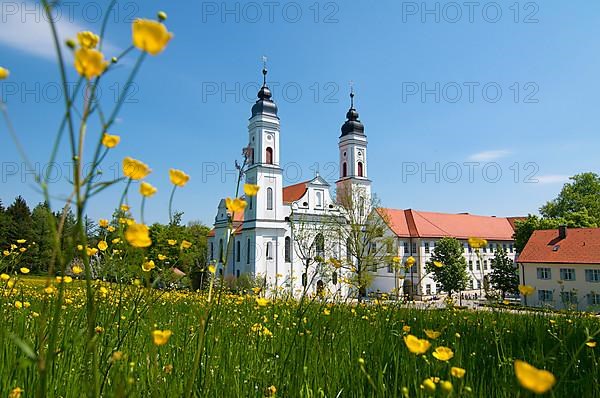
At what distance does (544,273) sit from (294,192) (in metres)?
22.3

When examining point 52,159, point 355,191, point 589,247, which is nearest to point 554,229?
point 589,247

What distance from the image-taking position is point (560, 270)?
26.7 meters

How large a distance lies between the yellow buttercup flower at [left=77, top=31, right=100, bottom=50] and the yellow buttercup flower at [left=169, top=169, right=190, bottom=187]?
0.34m

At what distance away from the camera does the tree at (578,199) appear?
114 ft

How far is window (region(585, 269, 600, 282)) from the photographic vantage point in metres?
24.8

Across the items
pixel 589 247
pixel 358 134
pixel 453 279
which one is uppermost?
pixel 358 134

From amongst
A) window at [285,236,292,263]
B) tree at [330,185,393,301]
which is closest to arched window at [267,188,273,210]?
window at [285,236,292,263]

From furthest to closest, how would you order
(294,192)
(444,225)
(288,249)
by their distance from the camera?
1. (444,225)
2. (294,192)
3. (288,249)

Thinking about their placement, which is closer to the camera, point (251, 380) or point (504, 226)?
point (251, 380)

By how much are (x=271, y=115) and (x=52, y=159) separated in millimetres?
35273

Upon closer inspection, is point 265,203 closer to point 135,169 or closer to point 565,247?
point 565,247

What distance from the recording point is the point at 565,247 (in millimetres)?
26922

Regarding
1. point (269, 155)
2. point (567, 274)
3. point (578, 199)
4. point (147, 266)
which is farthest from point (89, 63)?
point (578, 199)

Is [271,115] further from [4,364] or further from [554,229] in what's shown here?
[4,364]
